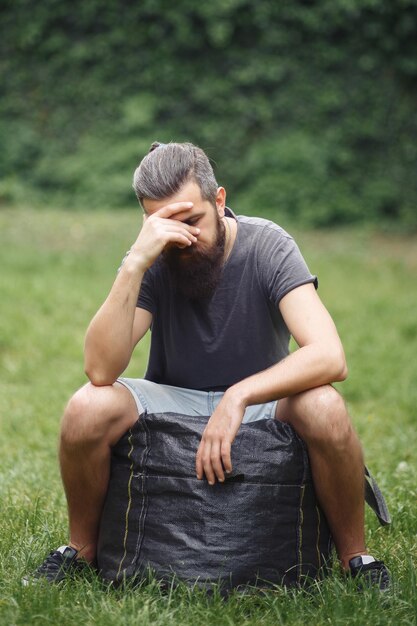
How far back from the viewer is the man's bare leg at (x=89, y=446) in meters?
3.26

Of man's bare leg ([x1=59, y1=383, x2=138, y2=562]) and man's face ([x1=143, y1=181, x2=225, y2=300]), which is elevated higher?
man's face ([x1=143, y1=181, x2=225, y2=300])

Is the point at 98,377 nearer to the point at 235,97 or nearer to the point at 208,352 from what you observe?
Result: the point at 208,352

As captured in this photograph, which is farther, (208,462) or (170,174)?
(170,174)

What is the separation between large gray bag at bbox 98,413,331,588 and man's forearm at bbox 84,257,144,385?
0.72 ft

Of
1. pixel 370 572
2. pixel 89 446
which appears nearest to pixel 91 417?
pixel 89 446

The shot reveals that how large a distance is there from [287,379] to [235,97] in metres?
11.3

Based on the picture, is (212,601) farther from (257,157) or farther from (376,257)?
(257,157)

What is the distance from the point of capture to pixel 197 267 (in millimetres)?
3486

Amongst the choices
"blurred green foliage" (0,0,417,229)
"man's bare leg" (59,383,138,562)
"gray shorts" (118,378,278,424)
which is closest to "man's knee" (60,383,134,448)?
"man's bare leg" (59,383,138,562)

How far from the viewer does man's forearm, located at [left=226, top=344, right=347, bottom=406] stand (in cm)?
321

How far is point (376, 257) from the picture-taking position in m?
11.4

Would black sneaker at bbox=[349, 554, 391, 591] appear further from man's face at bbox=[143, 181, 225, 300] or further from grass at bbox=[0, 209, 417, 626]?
man's face at bbox=[143, 181, 225, 300]

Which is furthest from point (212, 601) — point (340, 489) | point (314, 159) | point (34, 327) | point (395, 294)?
point (314, 159)

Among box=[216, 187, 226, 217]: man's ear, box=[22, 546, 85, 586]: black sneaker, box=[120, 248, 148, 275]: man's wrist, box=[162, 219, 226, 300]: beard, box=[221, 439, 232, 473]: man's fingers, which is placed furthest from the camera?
box=[216, 187, 226, 217]: man's ear
